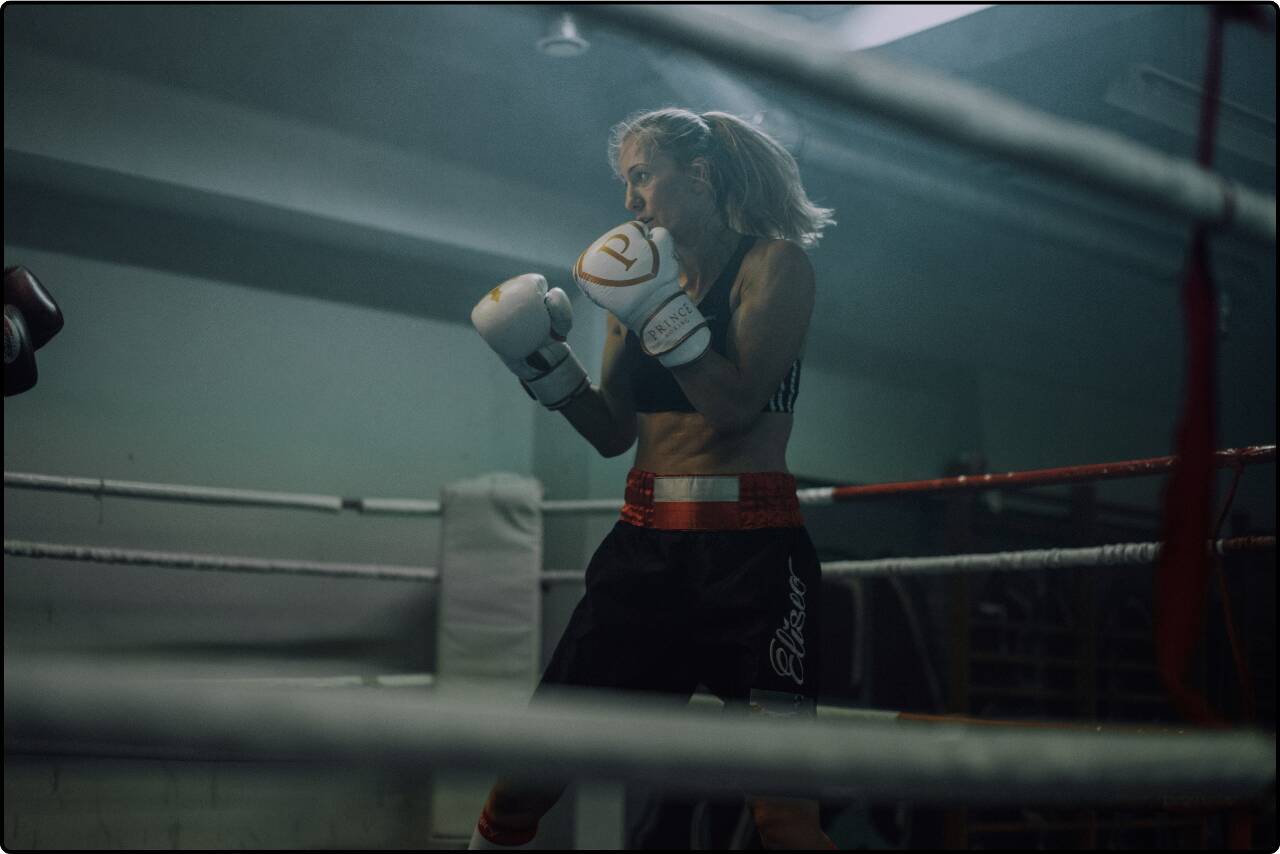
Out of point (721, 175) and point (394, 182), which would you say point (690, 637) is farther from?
point (394, 182)

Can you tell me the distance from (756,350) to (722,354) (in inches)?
3.8

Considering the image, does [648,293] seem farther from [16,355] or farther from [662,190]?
[16,355]

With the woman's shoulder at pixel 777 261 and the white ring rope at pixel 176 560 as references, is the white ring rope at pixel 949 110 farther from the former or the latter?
the white ring rope at pixel 176 560

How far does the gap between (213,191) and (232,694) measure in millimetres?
3184

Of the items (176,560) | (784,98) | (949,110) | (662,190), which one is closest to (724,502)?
(662,190)

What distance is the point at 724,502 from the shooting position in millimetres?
1440

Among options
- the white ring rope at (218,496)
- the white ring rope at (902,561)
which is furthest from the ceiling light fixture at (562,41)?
the white ring rope at (902,561)

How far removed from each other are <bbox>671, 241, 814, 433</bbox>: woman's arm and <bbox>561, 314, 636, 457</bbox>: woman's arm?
0.27 meters

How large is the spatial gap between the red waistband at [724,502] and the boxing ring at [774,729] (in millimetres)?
884

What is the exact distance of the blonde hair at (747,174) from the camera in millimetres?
1557

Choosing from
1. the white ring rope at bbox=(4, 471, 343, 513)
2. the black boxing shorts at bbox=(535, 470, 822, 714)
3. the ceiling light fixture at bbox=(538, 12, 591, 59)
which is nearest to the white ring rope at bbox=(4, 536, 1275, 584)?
the white ring rope at bbox=(4, 471, 343, 513)

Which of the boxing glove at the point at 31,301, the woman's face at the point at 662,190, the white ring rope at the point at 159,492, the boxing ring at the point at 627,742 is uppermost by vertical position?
the woman's face at the point at 662,190

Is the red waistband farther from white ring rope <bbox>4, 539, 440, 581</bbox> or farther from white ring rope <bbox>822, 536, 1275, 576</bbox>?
white ring rope <bbox>4, 539, 440, 581</bbox>

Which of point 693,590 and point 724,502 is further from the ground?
point 724,502
